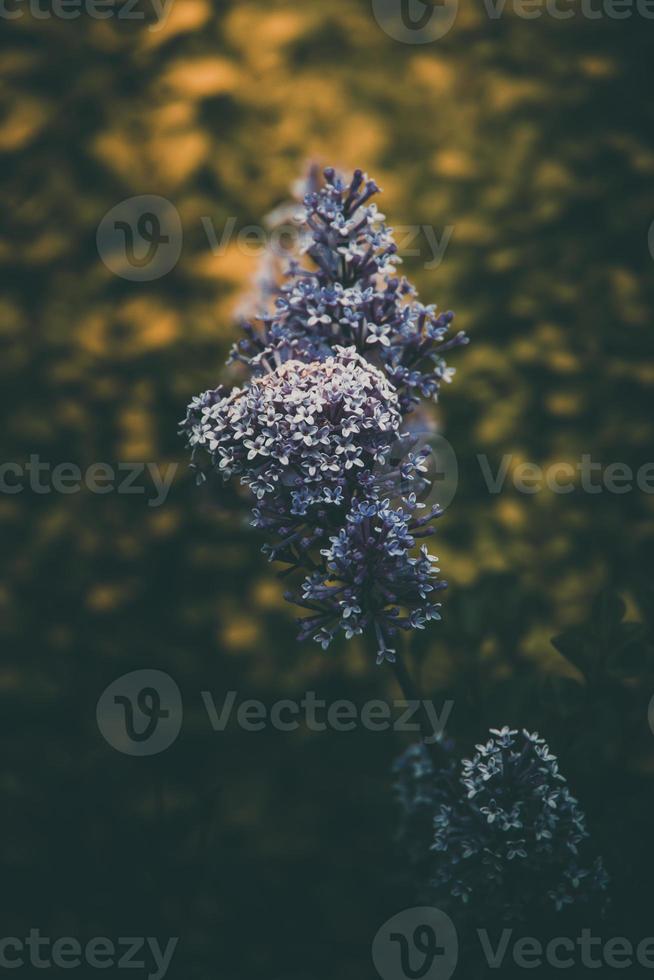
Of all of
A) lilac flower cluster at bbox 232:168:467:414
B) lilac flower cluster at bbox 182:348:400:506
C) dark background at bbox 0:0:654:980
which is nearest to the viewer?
lilac flower cluster at bbox 182:348:400:506

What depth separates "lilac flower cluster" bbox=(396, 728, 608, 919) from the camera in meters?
1.10

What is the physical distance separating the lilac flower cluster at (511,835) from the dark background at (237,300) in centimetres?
103

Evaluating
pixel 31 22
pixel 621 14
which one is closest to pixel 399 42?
pixel 621 14

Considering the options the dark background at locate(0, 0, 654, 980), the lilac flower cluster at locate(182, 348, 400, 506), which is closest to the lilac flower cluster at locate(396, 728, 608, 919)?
the lilac flower cluster at locate(182, 348, 400, 506)

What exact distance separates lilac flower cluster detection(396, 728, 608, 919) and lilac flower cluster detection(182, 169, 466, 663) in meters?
0.21

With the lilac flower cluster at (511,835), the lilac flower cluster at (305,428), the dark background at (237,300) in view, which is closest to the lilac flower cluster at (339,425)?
the lilac flower cluster at (305,428)

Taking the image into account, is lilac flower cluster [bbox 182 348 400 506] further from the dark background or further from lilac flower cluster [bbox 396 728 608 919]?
the dark background

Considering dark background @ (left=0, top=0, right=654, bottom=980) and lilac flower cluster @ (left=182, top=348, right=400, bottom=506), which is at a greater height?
dark background @ (left=0, top=0, right=654, bottom=980)

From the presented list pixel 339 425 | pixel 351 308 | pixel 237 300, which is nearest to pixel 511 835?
pixel 339 425

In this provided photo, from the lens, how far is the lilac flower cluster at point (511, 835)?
110 centimetres

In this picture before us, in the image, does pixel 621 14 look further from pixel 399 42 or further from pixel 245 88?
pixel 245 88

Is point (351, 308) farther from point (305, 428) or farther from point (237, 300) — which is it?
point (237, 300)

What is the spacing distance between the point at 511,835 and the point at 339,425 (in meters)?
0.56

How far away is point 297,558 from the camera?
111cm
